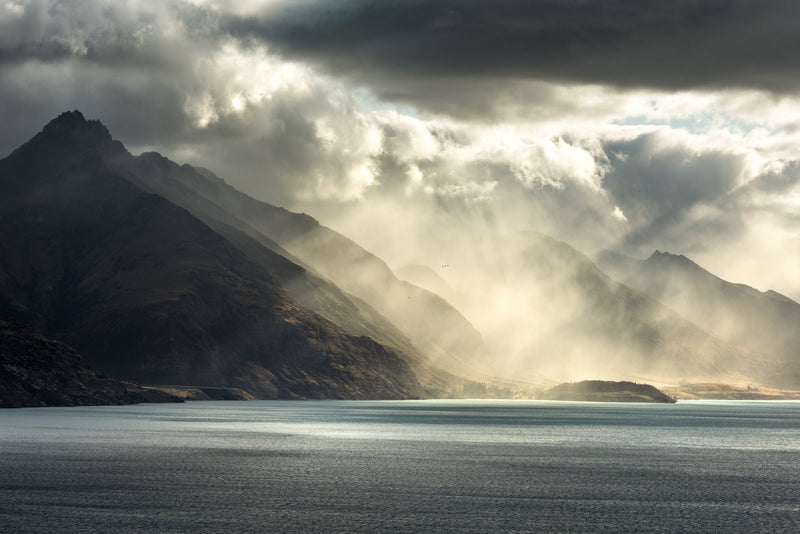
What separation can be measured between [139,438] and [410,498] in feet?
359

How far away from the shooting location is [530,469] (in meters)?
136

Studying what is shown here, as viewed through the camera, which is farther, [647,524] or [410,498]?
[410,498]

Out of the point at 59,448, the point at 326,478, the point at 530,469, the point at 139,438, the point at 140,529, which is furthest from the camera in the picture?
the point at 139,438

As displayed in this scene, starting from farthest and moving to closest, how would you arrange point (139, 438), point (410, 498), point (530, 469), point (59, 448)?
point (139, 438) < point (59, 448) < point (530, 469) < point (410, 498)

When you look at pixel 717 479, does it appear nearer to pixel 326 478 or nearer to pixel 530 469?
pixel 530 469

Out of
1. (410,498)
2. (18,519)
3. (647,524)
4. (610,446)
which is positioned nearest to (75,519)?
(18,519)

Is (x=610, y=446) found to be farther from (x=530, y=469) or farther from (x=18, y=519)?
(x=18, y=519)

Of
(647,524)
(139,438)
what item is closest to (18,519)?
(647,524)

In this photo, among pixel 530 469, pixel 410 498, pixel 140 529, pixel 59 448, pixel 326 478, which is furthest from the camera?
pixel 59 448

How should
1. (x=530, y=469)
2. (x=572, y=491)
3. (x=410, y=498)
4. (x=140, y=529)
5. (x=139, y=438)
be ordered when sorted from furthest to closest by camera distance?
(x=139, y=438) → (x=530, y=469) → (x=572, y=491) → (x=410, y=498) → (x=140, y=529)

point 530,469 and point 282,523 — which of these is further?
point 530,469

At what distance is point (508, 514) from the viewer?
91.0m

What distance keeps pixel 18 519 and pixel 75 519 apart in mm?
5120

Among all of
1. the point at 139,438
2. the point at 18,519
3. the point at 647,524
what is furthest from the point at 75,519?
the point at 139,438
